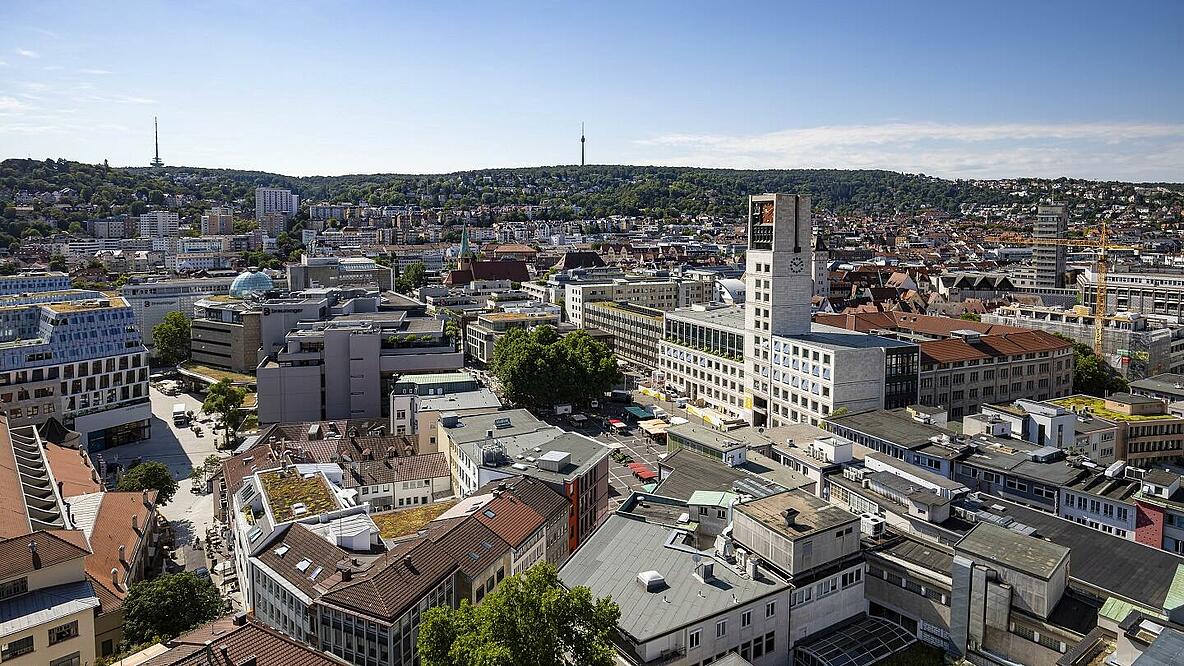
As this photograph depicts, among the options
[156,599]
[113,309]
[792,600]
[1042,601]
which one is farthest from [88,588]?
[113,309]

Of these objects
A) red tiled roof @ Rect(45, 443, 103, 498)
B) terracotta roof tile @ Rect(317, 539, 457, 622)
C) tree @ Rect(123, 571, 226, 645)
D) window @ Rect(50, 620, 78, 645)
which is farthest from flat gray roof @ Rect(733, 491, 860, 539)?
red tiled roof @ Rect(45, 443, 103, 498)

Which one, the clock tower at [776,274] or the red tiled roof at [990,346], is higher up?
the clock tower at [776,274]

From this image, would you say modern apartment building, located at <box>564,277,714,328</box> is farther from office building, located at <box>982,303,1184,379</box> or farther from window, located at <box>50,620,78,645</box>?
window, located at <box>50,620,78,645</box>

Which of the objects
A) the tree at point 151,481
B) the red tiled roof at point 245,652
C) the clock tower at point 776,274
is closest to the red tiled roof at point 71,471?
the tree at point 151,481

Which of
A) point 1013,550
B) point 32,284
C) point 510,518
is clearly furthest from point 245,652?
point 32,284

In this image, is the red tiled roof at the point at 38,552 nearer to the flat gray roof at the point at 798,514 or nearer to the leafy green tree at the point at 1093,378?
the flat gray roof at the point at 798,514
